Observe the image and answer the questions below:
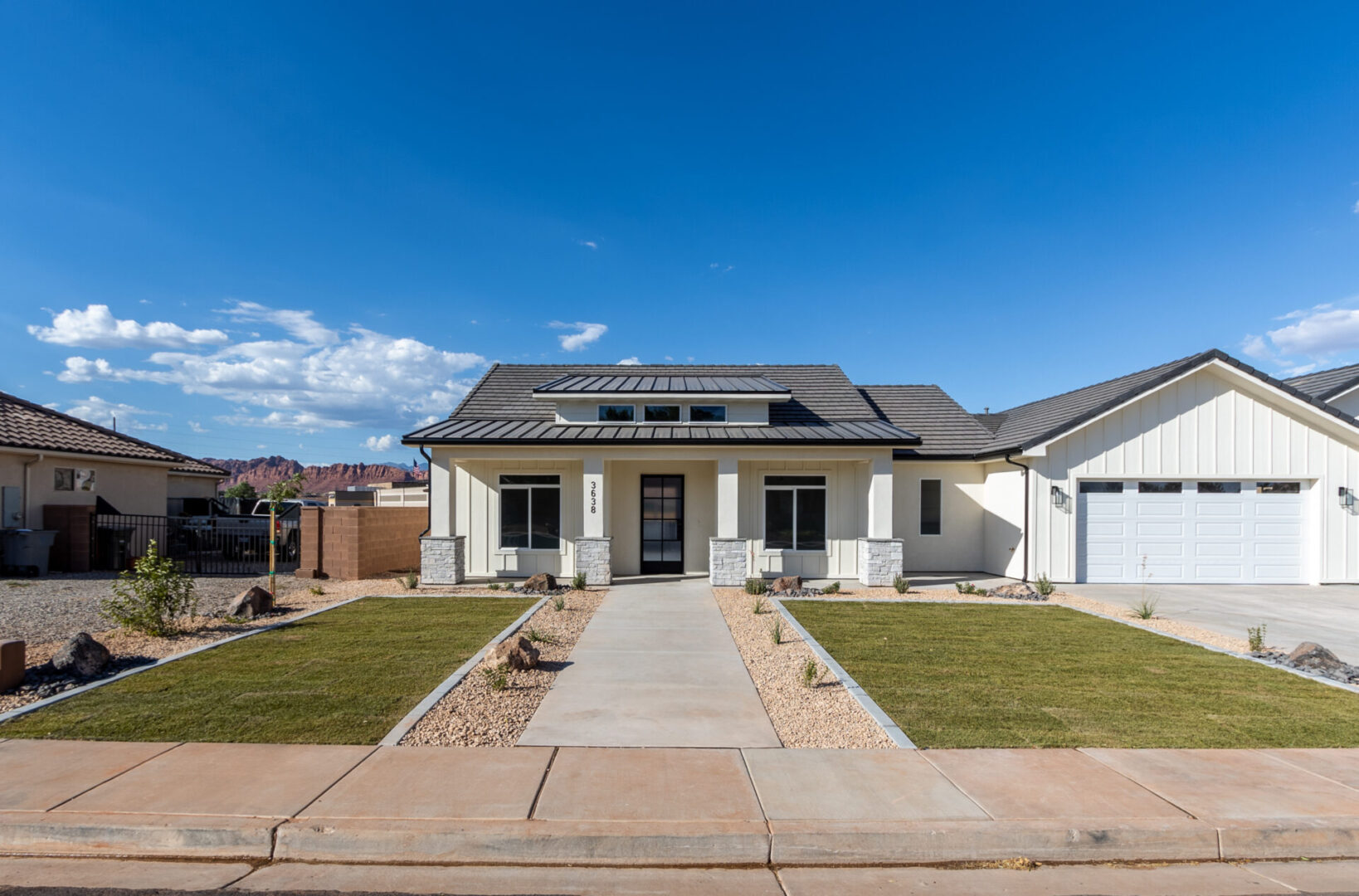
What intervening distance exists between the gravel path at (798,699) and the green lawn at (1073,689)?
356 millimetres

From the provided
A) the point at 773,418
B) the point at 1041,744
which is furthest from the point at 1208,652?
the point at 773,418

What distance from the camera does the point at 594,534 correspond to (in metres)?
14.1

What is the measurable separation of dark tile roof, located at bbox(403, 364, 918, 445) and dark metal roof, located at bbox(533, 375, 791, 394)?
2.41 feet

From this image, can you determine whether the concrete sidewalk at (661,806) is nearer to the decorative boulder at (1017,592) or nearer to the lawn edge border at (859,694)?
the lawn edge border at (859,694)

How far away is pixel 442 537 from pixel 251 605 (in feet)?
13.5

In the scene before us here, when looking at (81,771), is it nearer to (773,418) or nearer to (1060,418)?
(773,418)

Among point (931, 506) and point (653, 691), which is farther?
point (931, 506)

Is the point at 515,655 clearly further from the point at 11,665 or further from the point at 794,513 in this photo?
the point at 794,513

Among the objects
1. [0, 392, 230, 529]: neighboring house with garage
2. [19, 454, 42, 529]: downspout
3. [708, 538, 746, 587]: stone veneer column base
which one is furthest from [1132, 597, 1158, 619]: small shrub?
[19, 454, 42, 529]: downspout

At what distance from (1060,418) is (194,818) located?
17485 millimetres

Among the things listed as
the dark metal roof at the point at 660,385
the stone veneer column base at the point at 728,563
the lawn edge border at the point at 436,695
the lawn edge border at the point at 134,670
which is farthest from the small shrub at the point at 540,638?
the dark metal roof at the point at 660,385

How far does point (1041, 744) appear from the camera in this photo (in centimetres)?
534

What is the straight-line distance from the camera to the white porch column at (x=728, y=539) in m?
13.8

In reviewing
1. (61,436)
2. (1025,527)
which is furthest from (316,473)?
(1025,527)
